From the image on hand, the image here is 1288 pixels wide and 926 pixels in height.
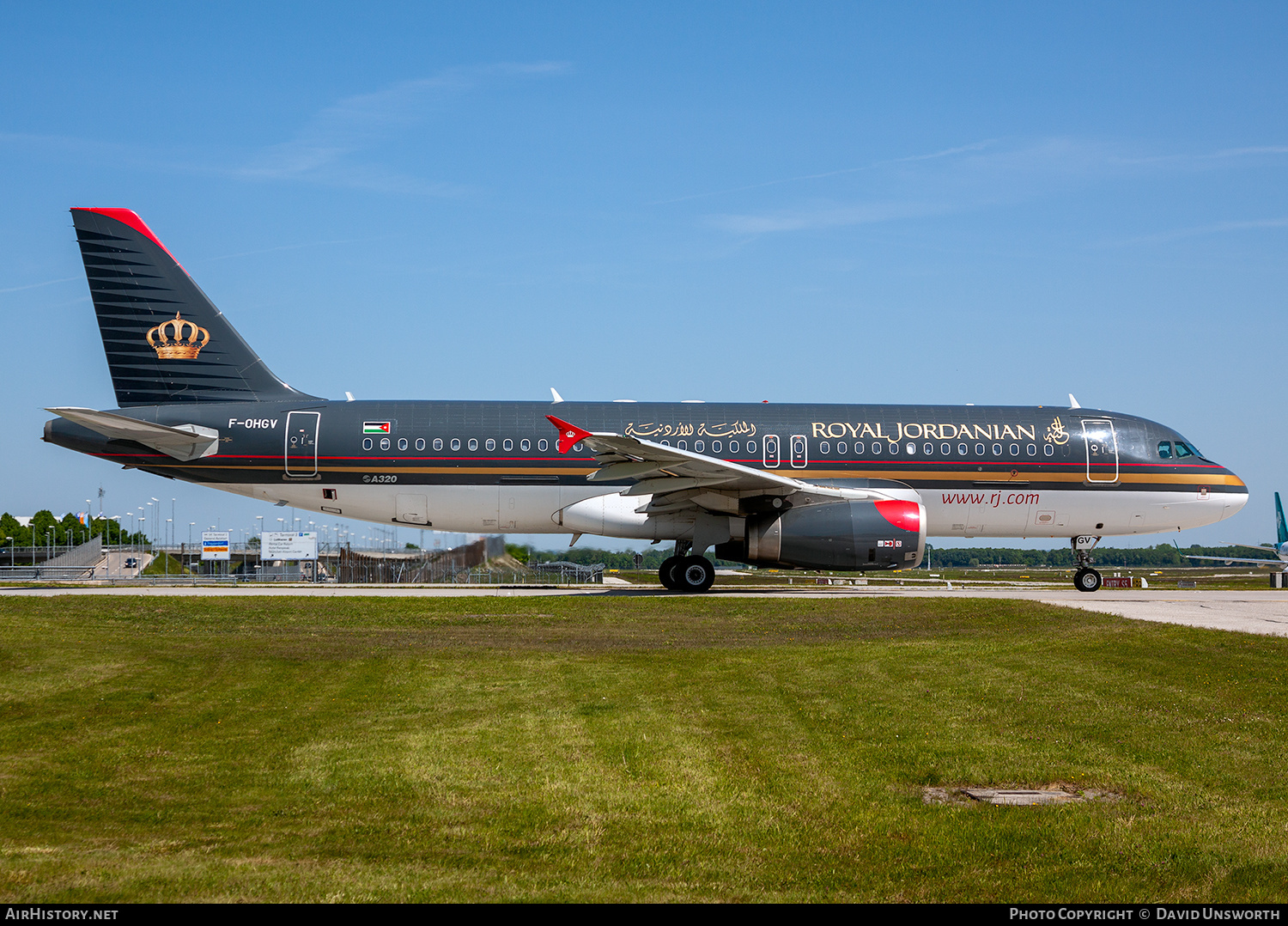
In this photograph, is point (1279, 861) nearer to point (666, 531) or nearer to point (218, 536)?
point (666, 531)

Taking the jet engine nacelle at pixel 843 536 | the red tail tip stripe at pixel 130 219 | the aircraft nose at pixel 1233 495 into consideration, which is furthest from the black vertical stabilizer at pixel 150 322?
the aircraft nose at pixel 1233 495

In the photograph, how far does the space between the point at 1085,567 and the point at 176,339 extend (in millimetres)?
22686

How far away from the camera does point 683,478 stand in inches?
872

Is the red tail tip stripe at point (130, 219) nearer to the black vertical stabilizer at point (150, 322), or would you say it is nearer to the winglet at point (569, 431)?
the black vertical stabilizer at point (150, 322)

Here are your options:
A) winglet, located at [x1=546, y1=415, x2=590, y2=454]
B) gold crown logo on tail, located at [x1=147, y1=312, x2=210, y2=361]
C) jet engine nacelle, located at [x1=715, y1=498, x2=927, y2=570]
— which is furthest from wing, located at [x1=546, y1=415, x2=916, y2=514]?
gold crown logo on tail, located at [x1=147, y1=312, x2=210, y2=361]

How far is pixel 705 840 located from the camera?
6574mm

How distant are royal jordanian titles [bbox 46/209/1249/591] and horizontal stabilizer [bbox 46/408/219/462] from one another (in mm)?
49

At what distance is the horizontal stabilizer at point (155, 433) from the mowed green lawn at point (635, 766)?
8.44 meters

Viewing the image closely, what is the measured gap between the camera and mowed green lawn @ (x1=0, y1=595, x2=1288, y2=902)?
5.89 meters

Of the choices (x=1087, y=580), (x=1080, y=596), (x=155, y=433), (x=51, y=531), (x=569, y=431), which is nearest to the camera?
(x=569, y=431)

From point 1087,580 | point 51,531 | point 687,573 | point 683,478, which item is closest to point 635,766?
point 683,478

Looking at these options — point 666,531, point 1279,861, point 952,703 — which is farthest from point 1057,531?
point 1279,861

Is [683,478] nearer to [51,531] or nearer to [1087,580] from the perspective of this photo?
[1087,580]

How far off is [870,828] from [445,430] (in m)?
18.8
